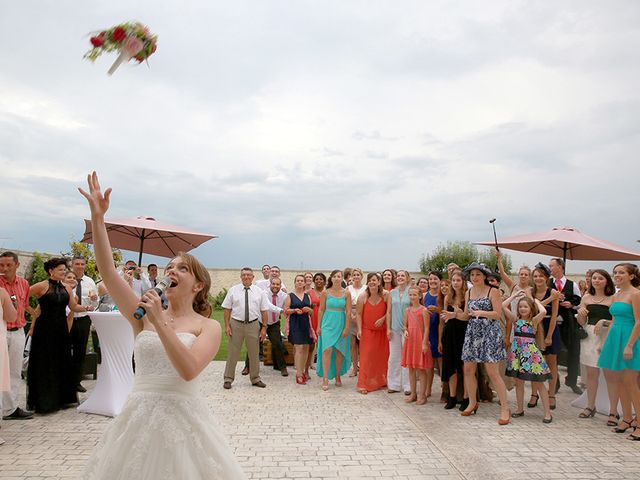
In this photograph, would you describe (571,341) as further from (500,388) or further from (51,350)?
(51,350)

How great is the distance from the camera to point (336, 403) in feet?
27.5

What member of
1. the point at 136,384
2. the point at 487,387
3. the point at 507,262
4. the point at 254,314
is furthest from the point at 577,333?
the point at 507,262

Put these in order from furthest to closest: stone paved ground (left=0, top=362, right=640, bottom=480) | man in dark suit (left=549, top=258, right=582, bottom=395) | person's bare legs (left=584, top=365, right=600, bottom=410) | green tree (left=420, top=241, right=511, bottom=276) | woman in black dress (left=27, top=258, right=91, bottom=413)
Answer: green tree (left=420, top=241, right=511, bottom=276) < man in dark suit (left=549, top=258, right=582, bottom=395) < person's bare legs (left=584, top=365, right=600, bottom=410) < woman in black dress (left=27, top=258, right=91, bottom=413) < stone paved ground (left=0, top=362, right=640, bottom=480)

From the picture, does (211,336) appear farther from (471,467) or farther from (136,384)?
(471,467)

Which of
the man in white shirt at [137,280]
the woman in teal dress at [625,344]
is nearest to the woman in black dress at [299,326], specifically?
the man in white shirt at [137,280]

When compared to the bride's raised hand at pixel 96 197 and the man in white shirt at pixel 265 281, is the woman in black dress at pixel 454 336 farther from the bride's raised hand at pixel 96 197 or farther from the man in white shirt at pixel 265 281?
the bride's raised hand at pixel 96 197

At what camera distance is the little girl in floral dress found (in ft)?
24.1

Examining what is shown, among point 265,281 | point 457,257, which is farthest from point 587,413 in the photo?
point 457,257

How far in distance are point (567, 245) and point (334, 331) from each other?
207 inches

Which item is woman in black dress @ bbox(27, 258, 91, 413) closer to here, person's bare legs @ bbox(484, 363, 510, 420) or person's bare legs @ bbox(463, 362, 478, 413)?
person's bare legs @ bbox(463, 362, 478, 413)

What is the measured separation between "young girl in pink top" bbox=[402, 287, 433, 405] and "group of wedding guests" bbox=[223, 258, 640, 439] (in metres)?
0.02

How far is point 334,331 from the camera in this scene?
988 cm

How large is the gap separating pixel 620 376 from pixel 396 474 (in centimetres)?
381

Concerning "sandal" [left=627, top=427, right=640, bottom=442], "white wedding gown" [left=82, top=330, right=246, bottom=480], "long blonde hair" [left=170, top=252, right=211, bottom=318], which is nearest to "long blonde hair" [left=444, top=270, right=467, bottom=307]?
"sandal" [left=627, top=427, right=640, bottom=442]
